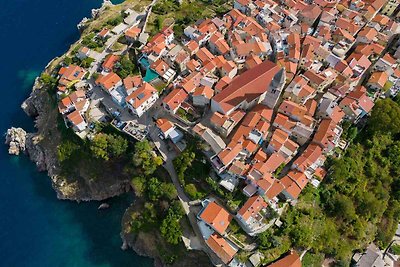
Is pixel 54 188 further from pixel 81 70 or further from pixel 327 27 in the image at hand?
pixel 327 27

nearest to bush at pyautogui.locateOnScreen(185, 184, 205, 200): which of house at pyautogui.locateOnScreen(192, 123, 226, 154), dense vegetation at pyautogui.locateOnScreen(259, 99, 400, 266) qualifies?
house at pyautogui.locateOnScreen(192, 123, 226, 154)

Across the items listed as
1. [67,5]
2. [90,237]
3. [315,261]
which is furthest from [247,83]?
[67,5]

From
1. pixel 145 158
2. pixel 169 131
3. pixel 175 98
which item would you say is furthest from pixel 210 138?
pixel 145 158

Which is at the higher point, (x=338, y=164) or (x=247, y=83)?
(x=247, y=83)

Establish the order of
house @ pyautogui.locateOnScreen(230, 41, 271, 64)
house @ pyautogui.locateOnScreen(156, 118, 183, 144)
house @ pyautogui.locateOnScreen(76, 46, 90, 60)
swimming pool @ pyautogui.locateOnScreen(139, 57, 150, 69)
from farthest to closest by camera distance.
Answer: house @ pyautogui.locateOnScreen(76, 46, 90, 60)
swimming pool @ pyautogui.locateOnScreen(139, 57, 150, 69)
house @ pyautogui.locateOnScreen(230, 41, 271, 64)
house @ pyautogui.locateOnScreen(156, 118, 183, 144)

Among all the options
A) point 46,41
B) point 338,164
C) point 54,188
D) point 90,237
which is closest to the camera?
point 338,164

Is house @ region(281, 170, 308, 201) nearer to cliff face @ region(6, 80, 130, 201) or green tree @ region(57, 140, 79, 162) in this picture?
cliff face @ region(6, 80, 130, 201)

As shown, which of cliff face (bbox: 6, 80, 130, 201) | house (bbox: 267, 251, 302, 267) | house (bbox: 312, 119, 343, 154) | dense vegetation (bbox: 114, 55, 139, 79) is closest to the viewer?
house (bbox: 267, 251, 302, 267)
